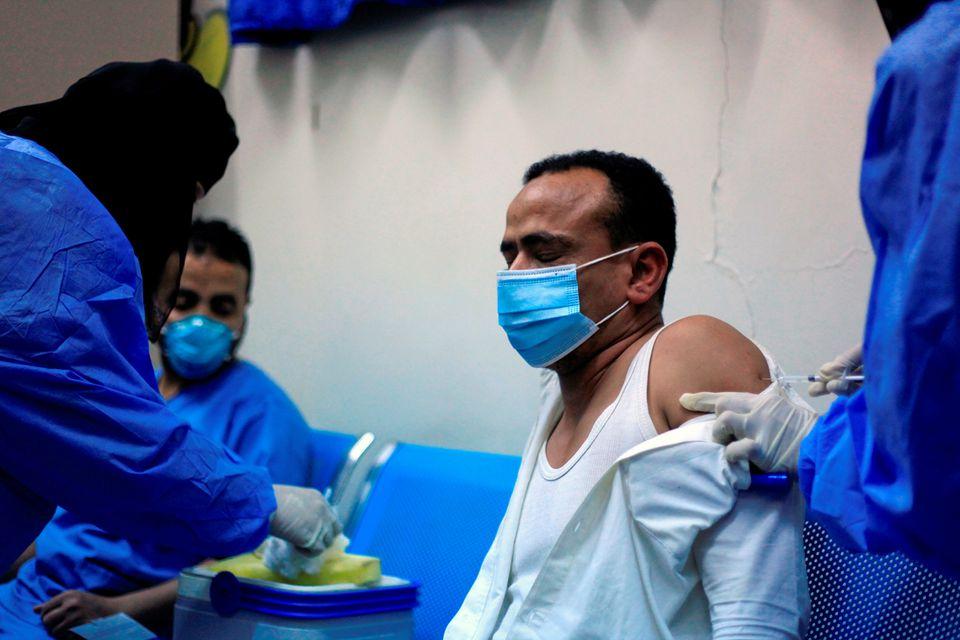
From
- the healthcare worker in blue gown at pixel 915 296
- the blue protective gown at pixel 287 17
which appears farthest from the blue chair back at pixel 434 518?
the healthcare worker in blue gown at pixel 915 296

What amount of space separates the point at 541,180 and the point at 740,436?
2.00 ft

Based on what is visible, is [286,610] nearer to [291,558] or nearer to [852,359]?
[291,558]

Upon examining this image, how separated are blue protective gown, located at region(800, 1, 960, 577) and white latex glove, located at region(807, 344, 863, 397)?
401mm

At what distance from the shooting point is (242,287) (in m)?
2.67

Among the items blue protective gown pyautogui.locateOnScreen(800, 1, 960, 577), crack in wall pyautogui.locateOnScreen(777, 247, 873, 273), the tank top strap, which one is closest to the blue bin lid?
the tank top strap

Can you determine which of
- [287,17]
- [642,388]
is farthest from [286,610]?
[287,17]

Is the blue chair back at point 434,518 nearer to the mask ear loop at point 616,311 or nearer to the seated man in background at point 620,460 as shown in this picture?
the seated man in background at point 620,460

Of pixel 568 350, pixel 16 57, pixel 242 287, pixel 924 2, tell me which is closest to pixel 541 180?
pixel 568 350

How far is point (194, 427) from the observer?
2102mm

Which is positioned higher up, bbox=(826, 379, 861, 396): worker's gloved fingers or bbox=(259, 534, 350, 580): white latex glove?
bbox=(826, 379, 861, 396): worker's gloved fingers

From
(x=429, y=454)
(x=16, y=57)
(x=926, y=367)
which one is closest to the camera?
(x=926, y=367)

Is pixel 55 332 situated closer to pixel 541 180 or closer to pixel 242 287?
pixel 541 180

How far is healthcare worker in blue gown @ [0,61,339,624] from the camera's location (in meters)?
1.39

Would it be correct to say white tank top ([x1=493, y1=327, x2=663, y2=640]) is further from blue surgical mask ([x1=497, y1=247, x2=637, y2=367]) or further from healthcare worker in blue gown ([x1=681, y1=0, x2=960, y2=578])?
healthcare worker in blue gown ([x1=681, y1=0, x2=960, y2=578])
